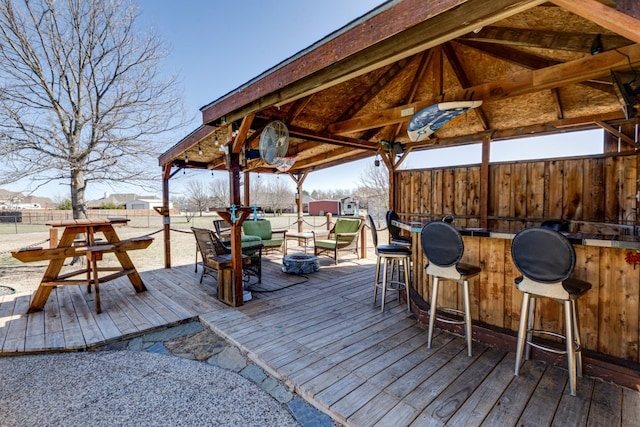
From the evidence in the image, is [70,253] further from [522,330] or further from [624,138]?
→ [624,138]

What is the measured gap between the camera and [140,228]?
15852 mm

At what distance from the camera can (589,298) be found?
2148mm

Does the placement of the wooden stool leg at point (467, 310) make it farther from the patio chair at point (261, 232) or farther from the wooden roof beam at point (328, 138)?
the patio chair at point (261, 232)

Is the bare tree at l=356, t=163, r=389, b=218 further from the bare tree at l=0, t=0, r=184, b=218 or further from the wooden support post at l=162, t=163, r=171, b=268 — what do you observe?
the bare tree at l=0, t=0, r=184, b=218

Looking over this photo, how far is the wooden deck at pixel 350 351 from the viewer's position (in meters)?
1.71

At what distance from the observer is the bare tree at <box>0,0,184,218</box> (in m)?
5.52

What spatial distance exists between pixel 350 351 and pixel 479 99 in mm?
2951

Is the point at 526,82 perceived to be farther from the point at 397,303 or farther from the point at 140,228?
the point at 140,228

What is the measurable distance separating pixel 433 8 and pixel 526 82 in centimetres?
191

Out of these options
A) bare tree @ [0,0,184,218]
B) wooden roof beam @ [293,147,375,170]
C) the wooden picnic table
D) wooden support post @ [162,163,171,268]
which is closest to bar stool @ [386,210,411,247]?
wooden roof beam @ [293,147,375,170]

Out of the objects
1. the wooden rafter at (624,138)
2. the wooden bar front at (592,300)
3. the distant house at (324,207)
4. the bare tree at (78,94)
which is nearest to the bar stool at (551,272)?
the wooden bar front at (592,300)

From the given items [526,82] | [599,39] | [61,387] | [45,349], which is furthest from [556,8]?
[45,349]

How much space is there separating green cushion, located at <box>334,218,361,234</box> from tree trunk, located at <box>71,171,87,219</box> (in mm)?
5702

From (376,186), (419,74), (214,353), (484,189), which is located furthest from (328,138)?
(376,186)
